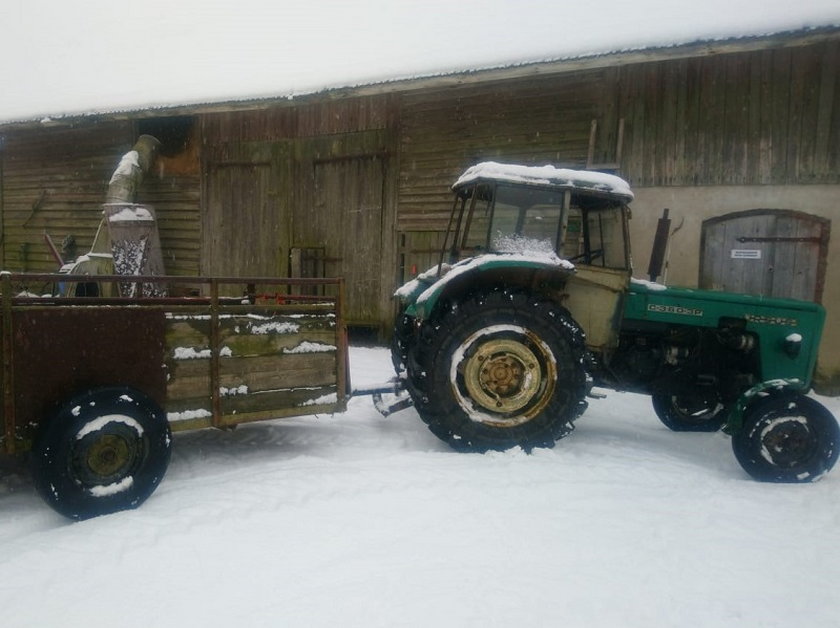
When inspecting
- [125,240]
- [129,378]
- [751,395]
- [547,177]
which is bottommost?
[751,395]

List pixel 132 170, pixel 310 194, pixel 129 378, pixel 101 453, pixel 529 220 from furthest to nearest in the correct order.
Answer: pixel 132 170, pixel 310 194, pixel 529 220, pixel 129 378, pixel 101 453

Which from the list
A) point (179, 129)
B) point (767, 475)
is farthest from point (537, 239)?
point (179, 129)

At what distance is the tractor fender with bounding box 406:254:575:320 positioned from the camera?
3904 mm

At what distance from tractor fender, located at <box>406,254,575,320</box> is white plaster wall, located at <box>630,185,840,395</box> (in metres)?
4.03

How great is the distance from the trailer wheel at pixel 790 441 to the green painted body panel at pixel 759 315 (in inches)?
25.4

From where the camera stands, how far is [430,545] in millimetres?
2652

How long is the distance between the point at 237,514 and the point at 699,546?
2.29 m

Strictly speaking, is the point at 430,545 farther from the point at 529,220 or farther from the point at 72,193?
the point at 72,193

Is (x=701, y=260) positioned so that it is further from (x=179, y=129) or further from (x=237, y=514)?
(x=179, y=129)

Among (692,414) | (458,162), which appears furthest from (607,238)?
(458,162)

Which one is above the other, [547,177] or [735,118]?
[735,118]

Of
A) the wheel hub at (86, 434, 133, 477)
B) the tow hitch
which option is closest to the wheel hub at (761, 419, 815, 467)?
the tow hitch

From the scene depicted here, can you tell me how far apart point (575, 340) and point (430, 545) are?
1.88 m

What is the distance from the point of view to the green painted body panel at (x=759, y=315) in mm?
4215
